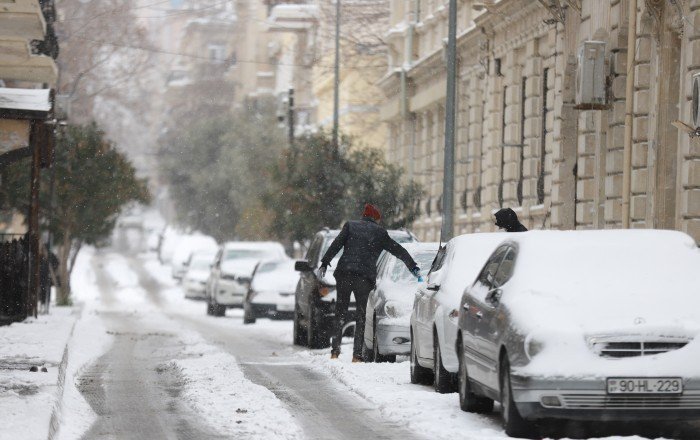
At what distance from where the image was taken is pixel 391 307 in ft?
63.9

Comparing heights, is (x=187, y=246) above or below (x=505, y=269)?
below

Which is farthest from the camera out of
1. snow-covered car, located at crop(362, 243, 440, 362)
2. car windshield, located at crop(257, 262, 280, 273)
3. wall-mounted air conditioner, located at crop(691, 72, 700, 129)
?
car windshield, located at crop(257, 262, 280, 273)

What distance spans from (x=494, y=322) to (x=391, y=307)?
6.99 m

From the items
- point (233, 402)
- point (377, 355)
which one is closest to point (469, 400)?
point (233, 402)

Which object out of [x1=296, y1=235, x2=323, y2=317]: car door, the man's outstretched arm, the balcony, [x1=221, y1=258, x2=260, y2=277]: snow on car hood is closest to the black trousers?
the man's outstretched arm

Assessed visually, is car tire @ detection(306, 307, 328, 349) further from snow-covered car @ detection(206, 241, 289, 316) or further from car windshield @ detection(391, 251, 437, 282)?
snow-covered car @ detection(206, 241, 289, 316)

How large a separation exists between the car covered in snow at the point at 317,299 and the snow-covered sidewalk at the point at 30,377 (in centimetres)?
329

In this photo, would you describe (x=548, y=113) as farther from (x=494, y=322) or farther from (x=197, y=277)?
(x=197, y=277)

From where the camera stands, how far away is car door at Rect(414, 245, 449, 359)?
16.2m

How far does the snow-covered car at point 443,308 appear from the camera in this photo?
15.3 metres

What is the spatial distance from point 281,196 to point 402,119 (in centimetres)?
660

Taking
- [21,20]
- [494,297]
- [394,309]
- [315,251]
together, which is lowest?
[394,309]

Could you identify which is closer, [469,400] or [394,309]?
[469,400]

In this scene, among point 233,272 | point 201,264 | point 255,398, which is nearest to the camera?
point 255,398
